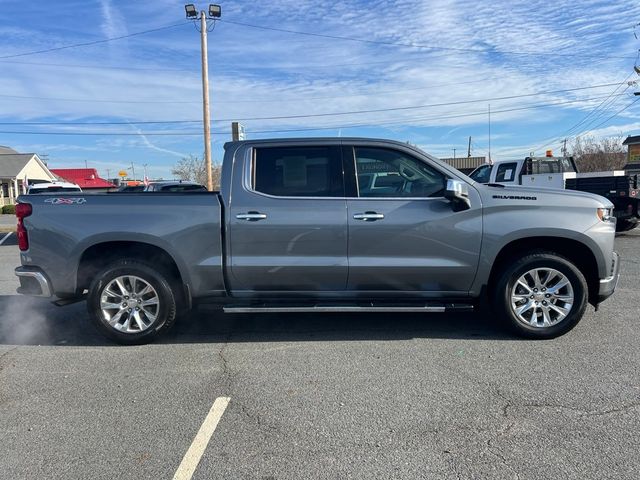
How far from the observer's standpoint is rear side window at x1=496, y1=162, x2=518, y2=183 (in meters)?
13.4

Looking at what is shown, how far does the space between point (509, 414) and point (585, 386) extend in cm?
83

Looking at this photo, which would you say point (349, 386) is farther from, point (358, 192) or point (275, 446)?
point (358, 192)

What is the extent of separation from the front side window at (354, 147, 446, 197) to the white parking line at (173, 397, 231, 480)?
2312 mm

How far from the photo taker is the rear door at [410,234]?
15.8 ft

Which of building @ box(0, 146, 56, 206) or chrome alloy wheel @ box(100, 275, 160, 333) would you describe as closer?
chrome alloy wheel @ box(100, 275, 160, 333)

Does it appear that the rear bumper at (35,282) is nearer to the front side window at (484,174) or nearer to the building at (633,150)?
the front side window at (484,174)

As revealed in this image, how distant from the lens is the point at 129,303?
4.97m

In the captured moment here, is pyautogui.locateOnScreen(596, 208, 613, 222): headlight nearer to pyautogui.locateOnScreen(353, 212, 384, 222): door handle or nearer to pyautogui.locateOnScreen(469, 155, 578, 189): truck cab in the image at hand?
pyautogui.locateOnScreen(353, 212, 384, 222): door handle

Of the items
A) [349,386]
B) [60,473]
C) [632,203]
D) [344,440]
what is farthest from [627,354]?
[632,203]

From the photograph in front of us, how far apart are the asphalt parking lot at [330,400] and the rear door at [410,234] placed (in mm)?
639

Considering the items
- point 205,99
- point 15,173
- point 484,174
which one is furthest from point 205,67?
point 15,173

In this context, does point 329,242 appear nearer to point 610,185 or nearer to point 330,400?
point 330,400

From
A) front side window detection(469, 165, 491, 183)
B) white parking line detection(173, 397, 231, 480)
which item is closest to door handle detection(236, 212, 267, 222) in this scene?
white parking line detection(173, 397, 231, 480)

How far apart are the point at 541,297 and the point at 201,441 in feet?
11.2
